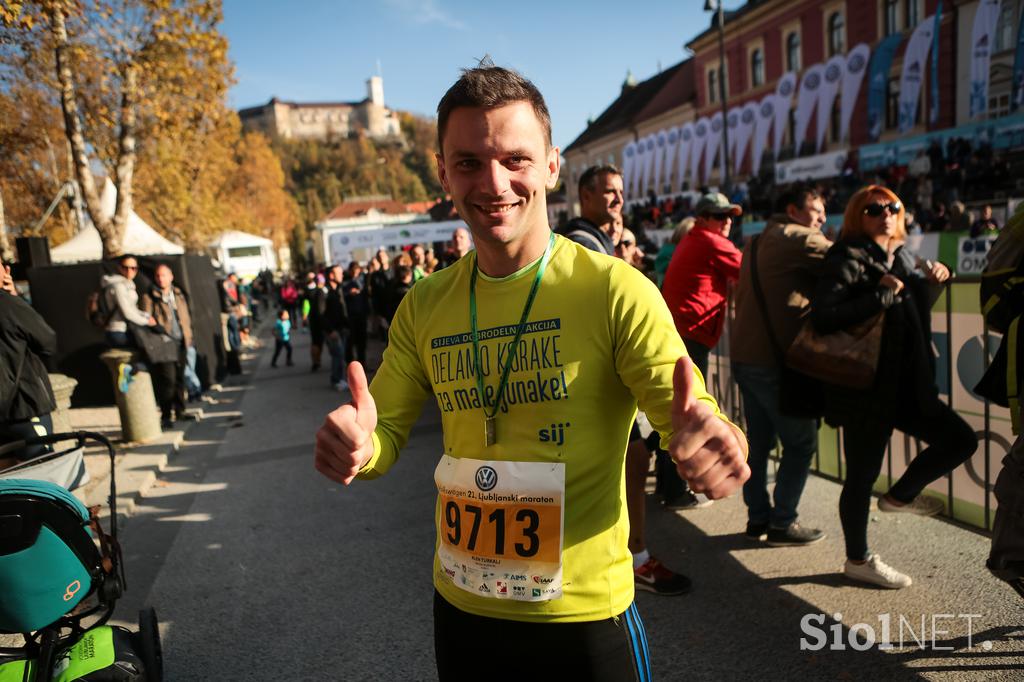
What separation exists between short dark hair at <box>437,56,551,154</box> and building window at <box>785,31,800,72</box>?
134 ft

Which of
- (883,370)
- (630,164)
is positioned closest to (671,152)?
(630,164)

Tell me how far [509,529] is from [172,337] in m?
8.63

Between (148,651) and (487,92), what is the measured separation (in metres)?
2.95

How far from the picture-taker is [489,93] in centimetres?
150

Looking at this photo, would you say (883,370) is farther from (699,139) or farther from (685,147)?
(685,147)

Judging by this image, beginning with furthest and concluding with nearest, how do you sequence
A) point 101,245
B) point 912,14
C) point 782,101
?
point 912,14
point 782,101
point 101,245

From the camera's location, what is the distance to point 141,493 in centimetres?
629

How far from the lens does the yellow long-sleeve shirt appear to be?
4.88 feet

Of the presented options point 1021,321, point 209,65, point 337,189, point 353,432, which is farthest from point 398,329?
point 337,189

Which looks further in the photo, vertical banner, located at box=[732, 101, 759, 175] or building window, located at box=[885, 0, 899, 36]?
building window, located at box=[885, 0, 899, 36]

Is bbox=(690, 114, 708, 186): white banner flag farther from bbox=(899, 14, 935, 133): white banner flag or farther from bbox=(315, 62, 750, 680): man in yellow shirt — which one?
bbox=(315, 62, 750, 680): man in yellow shirt

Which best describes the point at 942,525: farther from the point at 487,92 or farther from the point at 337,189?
the point at 337,189

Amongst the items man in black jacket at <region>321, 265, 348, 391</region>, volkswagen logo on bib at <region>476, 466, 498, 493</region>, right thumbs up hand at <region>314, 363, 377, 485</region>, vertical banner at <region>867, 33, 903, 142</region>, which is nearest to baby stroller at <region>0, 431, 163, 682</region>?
right thumbs up hand at <region>314, 363, 377, 485</region>

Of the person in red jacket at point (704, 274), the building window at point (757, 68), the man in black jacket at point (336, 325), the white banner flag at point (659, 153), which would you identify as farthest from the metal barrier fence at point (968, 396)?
the building window at point (757, 68)
